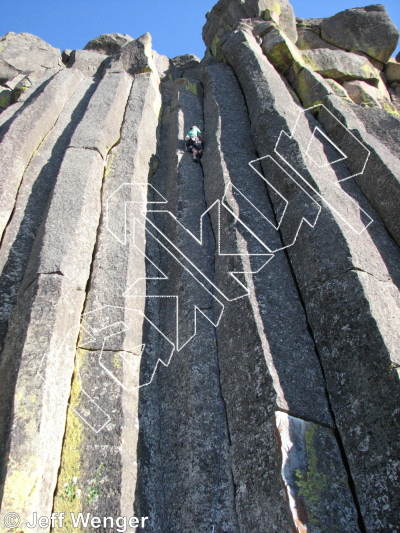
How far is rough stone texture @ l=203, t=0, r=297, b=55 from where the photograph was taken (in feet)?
43.1

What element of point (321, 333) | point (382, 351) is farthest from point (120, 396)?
point (382, 351)

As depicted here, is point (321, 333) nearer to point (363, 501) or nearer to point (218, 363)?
point (218, 363)

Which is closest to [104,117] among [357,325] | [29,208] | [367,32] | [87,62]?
[29,208]

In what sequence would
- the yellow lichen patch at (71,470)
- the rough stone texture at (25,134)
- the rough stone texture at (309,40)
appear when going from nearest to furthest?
the yellow lichen patch at (71,470)
the rough stone texture at (25,134)
the rough stone texture at (309,40)

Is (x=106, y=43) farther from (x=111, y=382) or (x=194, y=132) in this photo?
(x=111, y=382)

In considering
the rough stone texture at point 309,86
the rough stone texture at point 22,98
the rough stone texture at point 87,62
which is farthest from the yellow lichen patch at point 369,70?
the rough stone texture at point 22,98

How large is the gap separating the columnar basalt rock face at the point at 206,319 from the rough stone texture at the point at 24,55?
18.5 ft

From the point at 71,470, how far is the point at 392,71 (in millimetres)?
14174

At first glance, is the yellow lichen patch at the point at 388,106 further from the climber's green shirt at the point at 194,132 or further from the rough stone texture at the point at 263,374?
the rough stone texture at the point at 263,374

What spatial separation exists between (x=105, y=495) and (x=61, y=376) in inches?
51.3

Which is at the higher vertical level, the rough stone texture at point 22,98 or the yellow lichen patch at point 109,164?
the rough stone texture at point 22,98

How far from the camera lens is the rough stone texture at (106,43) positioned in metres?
14.2

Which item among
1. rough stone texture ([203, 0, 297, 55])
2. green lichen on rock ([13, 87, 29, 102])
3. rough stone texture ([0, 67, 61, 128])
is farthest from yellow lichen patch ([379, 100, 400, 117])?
green lichen on rock ([13, 87, 29, 102])

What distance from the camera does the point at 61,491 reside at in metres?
4.03
